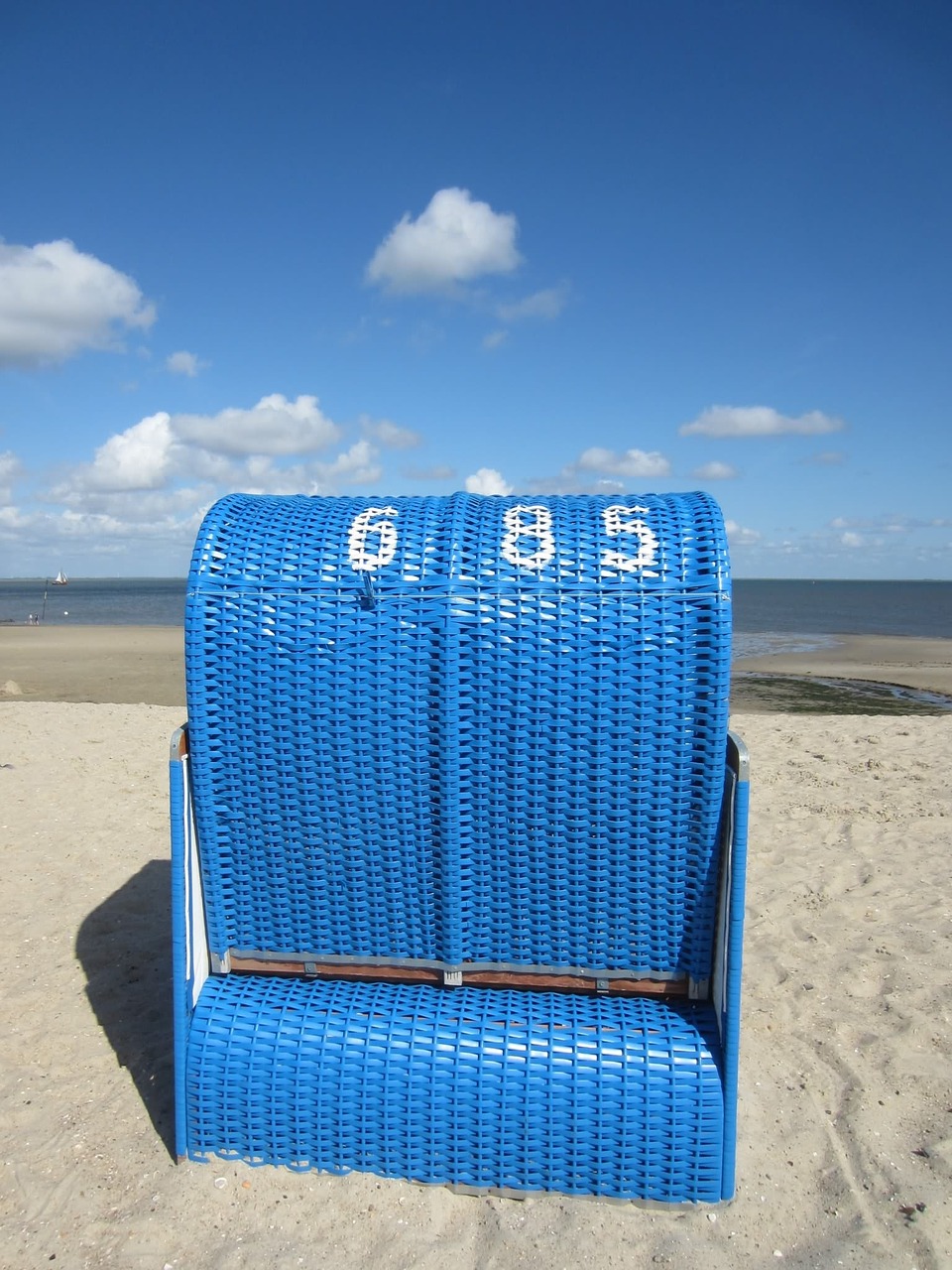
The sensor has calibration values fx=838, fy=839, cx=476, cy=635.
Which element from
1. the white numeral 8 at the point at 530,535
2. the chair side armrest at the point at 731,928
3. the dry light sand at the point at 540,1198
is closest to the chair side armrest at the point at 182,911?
the dry light sand at the point at 540,1198

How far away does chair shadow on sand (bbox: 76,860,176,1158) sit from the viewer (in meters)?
3.41

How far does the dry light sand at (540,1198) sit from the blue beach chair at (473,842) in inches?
6.1

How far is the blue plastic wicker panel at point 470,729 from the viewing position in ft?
9.09

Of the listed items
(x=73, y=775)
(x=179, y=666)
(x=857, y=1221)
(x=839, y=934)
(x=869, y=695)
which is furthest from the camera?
(x=179, y=666)

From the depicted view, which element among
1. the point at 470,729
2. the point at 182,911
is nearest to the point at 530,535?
the point at 470,729

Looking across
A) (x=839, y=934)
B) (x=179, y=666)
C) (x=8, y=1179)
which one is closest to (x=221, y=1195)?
(x=8, y=1179)

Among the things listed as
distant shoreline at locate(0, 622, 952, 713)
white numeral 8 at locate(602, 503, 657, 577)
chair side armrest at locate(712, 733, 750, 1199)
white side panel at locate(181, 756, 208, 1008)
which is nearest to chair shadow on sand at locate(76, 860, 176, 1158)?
white side panel at locate(181, 756, 208, 1008)

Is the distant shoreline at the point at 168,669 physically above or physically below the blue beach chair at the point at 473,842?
below

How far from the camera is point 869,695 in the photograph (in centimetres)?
1850

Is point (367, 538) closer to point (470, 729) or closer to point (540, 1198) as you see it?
point (470, 729)

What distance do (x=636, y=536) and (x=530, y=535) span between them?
37 centimetres

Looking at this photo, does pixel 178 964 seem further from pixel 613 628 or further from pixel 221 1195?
pixel 613 628

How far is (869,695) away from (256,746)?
59.8 ft

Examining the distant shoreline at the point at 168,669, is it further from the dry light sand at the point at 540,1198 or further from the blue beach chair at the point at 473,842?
the blue beach chair at the point at 473,842
